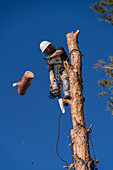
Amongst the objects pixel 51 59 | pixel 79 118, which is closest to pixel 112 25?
pixel 51 59

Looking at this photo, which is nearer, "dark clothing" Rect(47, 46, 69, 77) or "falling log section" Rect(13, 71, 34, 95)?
"falling log section" Rect(13, 71, 34, 95)

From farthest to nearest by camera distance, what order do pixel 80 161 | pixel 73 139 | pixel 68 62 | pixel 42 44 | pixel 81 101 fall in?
1. pixel 42 44
2. pixel 68 62
3. pixel 81 101
4. pixel 73 139
5. pixel 80 161

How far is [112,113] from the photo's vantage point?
8.00 metres

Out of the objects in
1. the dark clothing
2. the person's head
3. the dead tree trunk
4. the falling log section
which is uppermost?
the person's head

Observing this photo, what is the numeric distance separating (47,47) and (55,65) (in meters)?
0.49

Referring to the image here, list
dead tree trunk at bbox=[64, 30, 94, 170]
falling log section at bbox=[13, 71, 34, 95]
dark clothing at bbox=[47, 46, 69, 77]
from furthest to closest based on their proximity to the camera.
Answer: dark clothing at bbox=[47, 46, 69, 77], falling log section at bbox=[13, 71, 34, 95], dead tree trunk at bbox=[64, 30, 94, 170]

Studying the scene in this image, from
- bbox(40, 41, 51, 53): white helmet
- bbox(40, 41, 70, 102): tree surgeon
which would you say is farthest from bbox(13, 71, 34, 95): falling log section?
bbox(40, 41, 51, 53): white helmet

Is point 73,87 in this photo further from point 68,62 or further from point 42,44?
point 42,44

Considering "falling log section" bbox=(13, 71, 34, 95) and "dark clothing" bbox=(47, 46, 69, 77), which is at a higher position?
"dark clothing" bbox=(47, 46, 69, 77)

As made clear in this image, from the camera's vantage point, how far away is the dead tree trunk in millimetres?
4512

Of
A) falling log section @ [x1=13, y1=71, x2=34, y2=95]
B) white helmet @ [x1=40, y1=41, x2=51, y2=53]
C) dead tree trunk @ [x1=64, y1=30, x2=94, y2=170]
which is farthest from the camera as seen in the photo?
white helmet @ [x1=40, y1=41, x2=51, y2=53]

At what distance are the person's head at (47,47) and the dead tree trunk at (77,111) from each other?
590mm

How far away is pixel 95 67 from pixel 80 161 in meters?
4.05

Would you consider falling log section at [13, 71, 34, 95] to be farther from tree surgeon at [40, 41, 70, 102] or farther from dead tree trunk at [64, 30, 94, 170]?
dead tree trunk at [64, 30, 94, 170]
